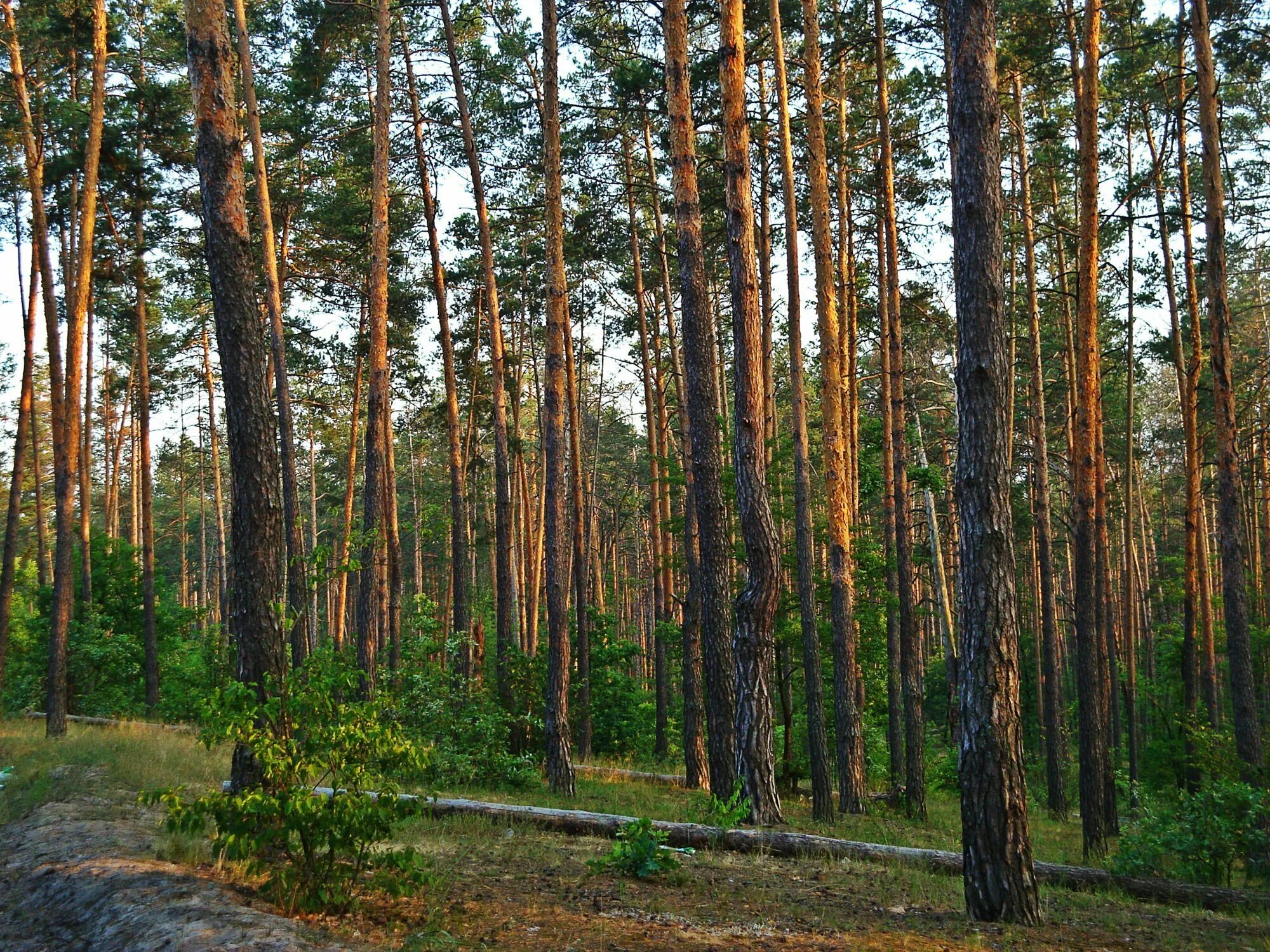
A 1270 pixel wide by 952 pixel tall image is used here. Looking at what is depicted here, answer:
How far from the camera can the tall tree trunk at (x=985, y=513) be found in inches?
234

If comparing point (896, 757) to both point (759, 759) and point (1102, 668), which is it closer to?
point (1102, 668)

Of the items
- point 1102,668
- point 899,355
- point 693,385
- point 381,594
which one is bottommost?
point 1102,668

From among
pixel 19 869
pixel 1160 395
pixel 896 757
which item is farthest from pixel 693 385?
pixel 1160 395

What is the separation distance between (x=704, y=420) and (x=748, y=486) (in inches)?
39.7

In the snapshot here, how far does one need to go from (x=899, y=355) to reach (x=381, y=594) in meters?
13.7

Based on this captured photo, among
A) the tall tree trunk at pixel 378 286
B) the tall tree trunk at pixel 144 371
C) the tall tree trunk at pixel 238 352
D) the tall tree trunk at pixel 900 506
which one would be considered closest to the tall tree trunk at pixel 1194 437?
the tall tree trunk at pixel 900 506

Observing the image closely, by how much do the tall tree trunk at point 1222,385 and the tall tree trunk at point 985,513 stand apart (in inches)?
299

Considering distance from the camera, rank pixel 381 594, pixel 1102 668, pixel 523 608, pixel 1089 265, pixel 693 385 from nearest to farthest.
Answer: pixel 693 385 < pixel 1089 265 < pixel 1102 668 < pixel 381 594 < pixel 523 608

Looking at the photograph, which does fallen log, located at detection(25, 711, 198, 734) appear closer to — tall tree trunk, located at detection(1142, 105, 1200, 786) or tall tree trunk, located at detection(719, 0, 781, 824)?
tall tree trunk, located at detection(719, 0, 781, 824)

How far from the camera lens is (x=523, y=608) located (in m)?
37.7

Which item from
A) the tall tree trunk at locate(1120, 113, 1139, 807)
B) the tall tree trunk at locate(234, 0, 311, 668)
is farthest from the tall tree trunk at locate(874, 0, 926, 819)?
the tall tree trunk at locate(234, 0, 311, 668)

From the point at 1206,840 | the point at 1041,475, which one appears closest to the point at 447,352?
the point at 1041,475

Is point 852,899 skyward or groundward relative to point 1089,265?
groundward

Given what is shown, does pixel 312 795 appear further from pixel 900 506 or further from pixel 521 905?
pixel 900 506
